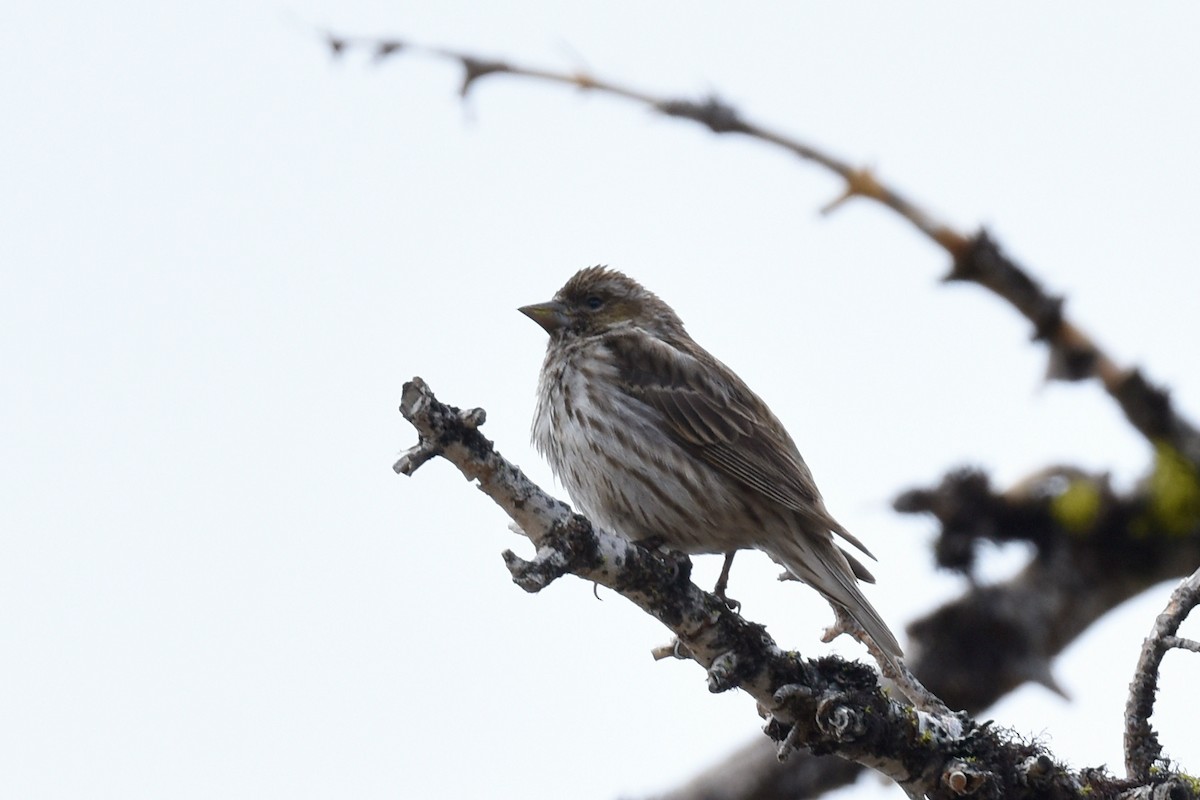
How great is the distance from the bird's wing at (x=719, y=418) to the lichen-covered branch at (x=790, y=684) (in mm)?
1774

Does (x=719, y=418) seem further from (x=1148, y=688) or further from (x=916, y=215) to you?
(x=1148, y=688)

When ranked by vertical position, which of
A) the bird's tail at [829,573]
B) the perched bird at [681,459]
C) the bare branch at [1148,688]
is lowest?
the bare branch at [1148,688]

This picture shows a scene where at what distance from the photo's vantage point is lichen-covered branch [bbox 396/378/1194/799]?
Answer: 16.6 feet

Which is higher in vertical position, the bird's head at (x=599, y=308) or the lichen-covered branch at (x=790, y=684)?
the bird's head at (x=599, y=308)

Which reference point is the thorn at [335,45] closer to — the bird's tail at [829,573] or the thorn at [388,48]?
the thorn at [388,48]

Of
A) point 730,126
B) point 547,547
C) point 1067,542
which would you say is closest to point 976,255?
point 730,126

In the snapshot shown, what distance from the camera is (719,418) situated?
8.04 m

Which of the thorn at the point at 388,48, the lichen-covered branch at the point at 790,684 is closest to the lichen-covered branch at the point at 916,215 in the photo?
the thorn at the point at 388,48

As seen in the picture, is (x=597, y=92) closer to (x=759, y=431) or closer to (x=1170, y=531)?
(x=759, y=431)

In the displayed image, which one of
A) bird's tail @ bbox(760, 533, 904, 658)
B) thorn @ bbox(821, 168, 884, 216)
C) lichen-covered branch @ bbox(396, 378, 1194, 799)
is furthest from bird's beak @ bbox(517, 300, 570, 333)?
lichen-covered branch @ bbox(396, 378, 1194, 799)

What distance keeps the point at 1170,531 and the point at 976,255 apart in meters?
3.35

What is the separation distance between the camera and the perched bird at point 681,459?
7473 millimetres

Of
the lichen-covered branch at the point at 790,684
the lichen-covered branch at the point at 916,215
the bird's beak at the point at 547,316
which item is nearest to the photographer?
the lichen-covered branch at the point at 790,684

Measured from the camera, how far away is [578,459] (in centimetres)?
772
